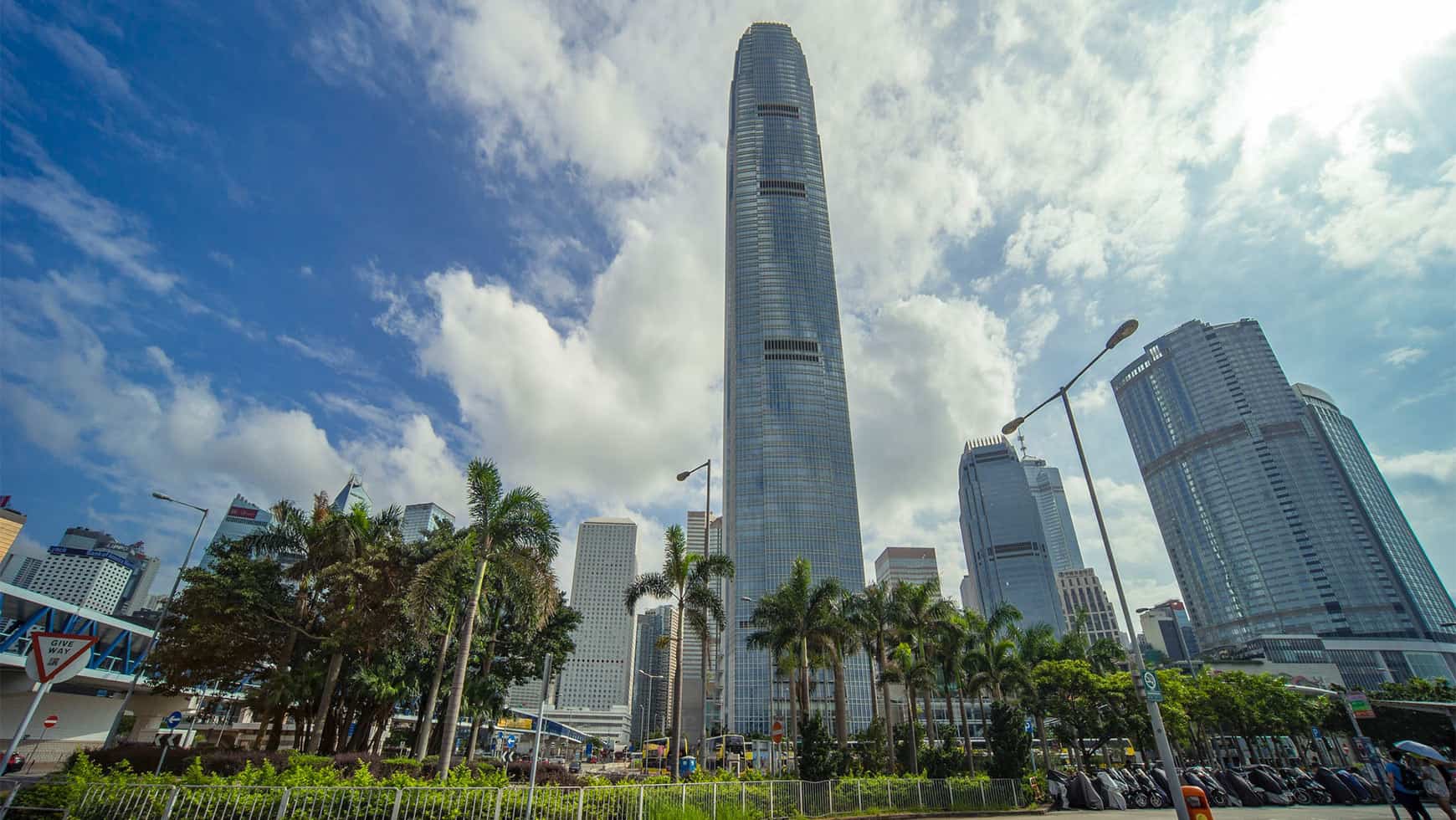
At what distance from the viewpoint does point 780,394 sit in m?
153

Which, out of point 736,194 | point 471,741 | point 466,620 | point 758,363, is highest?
point 736,194

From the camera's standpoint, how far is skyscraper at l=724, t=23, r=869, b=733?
Answer: 136 metres

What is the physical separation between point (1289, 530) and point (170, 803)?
234m

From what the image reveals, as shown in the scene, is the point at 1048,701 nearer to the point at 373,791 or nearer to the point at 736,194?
the point at 373,791

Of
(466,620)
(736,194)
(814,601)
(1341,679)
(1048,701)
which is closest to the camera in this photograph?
(466,620)

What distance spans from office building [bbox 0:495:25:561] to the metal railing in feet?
354

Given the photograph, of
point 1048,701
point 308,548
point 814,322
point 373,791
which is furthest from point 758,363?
point 373,791

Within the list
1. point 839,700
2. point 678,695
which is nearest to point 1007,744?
point 839,700

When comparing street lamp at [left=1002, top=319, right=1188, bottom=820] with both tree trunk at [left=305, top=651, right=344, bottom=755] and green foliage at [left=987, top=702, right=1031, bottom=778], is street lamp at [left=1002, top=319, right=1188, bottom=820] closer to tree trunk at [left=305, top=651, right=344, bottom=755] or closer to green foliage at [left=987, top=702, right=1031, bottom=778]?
green foliage at [left=987, top=702, right=1031, bottom=778]

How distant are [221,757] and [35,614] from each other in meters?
32.5

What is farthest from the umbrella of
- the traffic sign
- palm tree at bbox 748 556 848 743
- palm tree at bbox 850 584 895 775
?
palm tree at bbox 850 584 895 775

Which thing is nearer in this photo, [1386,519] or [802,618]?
[802,618]

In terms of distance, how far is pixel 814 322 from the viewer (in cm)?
16088

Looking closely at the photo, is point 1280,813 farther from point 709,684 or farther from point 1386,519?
point 1386,519
